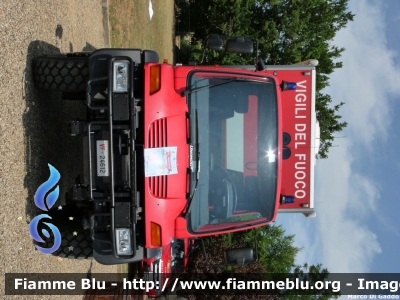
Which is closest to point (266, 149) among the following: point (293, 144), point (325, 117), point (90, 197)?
point (90, 197)

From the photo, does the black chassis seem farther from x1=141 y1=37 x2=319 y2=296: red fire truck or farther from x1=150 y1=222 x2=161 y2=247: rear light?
x1=141 y1=37 x2=319 y2=296: red fire truck

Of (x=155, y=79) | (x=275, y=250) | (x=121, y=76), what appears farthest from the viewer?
(x=275, y=250)

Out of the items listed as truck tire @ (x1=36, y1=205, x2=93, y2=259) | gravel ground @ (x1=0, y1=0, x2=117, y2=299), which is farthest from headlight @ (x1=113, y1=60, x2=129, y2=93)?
truck tire @ (x1=36, y1=205, x2=93, y2=259)

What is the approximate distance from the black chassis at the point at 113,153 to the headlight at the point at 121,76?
0.12 feet

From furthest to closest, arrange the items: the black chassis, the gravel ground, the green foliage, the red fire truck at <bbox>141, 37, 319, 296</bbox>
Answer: the green foliage
the red fire truck at <bbox>141, 37, 319, 296</bbox>
the gravel ground
the black chassis

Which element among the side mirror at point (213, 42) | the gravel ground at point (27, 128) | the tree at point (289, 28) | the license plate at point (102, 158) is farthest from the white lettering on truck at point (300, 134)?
the tree at point (289, 28)

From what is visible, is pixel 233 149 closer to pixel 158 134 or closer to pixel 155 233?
pixel 158 134

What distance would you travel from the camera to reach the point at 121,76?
381cm

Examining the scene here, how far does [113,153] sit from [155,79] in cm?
85

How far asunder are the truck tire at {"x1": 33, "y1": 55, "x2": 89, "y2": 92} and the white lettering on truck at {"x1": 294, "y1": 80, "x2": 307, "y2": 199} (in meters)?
4.33

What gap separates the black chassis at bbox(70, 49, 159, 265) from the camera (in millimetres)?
3766

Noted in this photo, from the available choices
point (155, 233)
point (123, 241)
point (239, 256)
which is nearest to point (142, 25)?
point (239, 256)

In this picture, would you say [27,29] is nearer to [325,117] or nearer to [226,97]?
[226,97]

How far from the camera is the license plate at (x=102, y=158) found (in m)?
3.83
